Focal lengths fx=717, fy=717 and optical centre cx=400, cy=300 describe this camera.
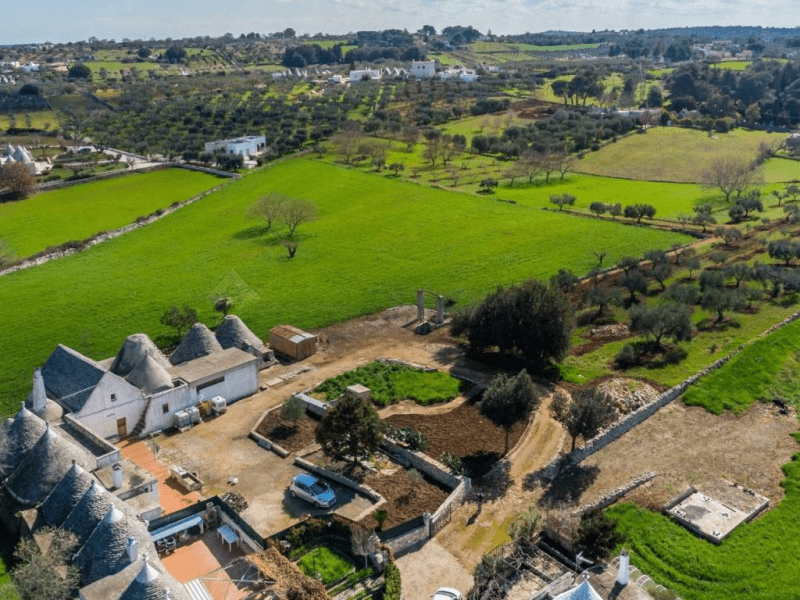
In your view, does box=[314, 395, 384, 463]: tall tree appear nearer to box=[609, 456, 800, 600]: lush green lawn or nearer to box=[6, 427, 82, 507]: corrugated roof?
box=[6, 427, 82, 507]: corrugated roof

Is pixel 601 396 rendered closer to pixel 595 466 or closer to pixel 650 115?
pixel 595 466

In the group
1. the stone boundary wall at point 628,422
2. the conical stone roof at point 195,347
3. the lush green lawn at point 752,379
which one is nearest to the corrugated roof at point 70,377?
the conical stone roof at point 195,347

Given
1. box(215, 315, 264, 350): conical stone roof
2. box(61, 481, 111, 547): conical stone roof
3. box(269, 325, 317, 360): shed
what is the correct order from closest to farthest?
box(61, 481, 111, 547): conical stone roof, box(215, 315, 264, 350): conical stone roof, box(269, 325, 317, 360): shed

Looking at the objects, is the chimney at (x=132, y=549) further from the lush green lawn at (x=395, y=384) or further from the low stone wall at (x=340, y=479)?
the lush green lawn at (x=395, y=384)

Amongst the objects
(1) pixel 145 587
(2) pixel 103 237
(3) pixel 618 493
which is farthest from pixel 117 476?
(2) pixel 103 237

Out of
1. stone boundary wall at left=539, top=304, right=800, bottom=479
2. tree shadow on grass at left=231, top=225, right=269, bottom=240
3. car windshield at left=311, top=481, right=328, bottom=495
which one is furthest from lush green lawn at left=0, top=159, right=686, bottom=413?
car windshield at left=311, top=481, right=328, bottom=495

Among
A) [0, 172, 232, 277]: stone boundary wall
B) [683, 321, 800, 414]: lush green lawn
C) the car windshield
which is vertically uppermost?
[0, 172, 232, 277]: stone boundary wall
